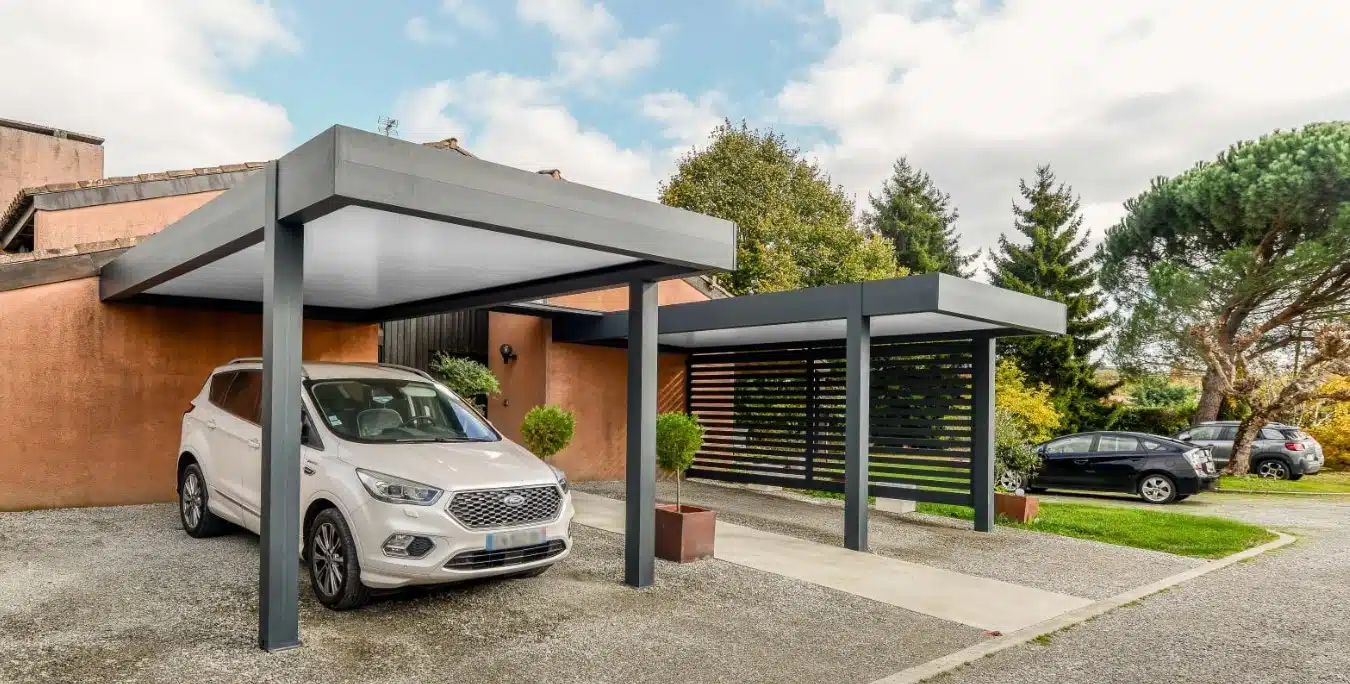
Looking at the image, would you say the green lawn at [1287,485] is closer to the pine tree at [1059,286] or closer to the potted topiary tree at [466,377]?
the pine tree at [1059,286]

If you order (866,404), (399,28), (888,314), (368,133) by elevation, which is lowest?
(866,404)

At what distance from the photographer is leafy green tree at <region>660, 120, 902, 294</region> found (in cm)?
2733

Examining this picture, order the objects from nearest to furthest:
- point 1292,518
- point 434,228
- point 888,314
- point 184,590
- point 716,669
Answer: point 716,669 < point 434,228 < point 184,590 < point 888,314 < point 1292,518

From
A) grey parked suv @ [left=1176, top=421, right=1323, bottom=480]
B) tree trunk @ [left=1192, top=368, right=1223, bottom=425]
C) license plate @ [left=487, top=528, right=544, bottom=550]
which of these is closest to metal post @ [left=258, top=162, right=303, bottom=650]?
license plate @ [left=487, top=528, right=544, bottom=550]

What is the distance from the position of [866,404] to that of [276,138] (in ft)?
83.5

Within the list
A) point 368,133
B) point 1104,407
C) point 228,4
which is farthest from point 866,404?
point 1104,407

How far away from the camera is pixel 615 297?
46.6 feet

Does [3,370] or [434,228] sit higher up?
[434,228]

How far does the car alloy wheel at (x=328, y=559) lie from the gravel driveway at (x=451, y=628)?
174 mm

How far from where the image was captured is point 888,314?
323 inches

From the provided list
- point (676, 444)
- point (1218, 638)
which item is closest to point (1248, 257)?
point (1218, 638)

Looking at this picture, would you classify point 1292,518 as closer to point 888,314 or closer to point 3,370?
point 888,314

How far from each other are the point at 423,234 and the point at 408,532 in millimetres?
1989

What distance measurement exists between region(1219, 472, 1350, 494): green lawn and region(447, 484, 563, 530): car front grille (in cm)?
1646
